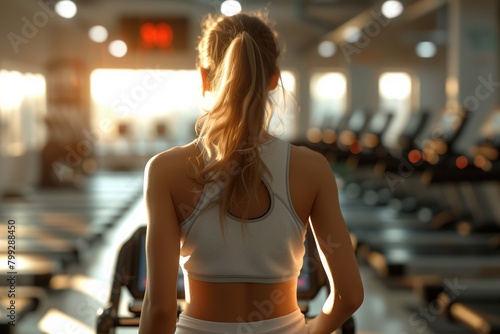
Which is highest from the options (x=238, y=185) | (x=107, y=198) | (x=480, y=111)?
(x=238, y=185)

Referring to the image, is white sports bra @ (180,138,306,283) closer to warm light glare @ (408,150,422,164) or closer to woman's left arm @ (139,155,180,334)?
woman's left arm @ (139,155,180,334)

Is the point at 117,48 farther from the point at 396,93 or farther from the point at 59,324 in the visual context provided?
the point at 59,324

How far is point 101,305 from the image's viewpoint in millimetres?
4695

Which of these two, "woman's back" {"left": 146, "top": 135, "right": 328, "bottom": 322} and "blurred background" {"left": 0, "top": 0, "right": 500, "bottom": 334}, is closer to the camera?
"woman's back" {"left": 146, "top": 135, "right": 328, "bottom": 322}

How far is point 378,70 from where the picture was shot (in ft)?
50.5

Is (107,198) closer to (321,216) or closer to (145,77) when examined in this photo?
(145,77)

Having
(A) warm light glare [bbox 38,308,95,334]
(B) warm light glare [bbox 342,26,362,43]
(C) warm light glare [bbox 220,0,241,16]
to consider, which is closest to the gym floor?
(A) warm light glare [bbox 38,308,95,334]

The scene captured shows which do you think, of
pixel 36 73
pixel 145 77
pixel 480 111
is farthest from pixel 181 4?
pixel 480 111

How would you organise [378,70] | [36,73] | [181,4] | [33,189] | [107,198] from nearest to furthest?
[107,198]
[33,189]
[36,73]
[181,4]
[378,70]

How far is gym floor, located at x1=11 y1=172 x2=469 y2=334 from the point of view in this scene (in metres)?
4.20

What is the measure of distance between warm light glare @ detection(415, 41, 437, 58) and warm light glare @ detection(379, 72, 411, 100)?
56cm

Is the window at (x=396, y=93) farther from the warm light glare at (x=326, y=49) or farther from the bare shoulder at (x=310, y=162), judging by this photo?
the bare shoulder at (x=310, y=162)

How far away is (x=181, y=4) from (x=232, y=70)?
44.1 feet

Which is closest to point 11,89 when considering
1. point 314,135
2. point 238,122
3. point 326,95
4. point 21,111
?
point 21,111
